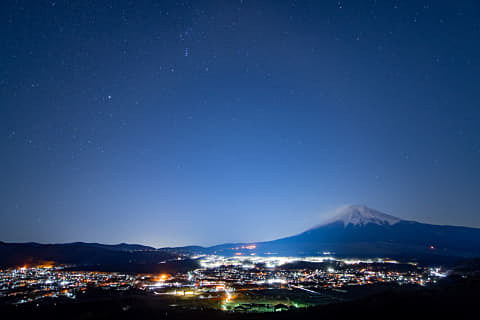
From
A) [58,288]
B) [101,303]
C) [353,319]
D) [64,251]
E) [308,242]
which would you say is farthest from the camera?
[308,242]

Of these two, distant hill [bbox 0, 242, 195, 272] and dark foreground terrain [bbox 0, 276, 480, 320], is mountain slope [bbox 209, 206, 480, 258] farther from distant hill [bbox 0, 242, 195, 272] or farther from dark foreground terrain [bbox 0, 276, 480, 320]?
dark foreground terrain [bbox 0, 276, 480, 320]

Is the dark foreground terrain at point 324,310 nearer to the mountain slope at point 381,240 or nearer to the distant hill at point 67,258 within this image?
the distant hill at point 67,258

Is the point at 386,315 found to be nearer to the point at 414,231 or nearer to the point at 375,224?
the point at 414,231

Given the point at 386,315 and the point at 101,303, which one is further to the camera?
the point at 101,303

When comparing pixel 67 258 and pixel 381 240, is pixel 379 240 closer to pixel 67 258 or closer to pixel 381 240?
pixel 381 240

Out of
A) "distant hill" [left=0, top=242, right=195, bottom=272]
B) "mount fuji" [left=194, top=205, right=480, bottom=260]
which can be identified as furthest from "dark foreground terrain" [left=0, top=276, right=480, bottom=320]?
"mount fuji" [left=194, top=205, right=480, bottom=260]

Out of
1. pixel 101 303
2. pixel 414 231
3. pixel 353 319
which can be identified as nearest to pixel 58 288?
pixel 101 303

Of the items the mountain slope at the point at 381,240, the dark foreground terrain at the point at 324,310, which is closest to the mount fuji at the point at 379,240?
the mountain slope at the point at 381,240
